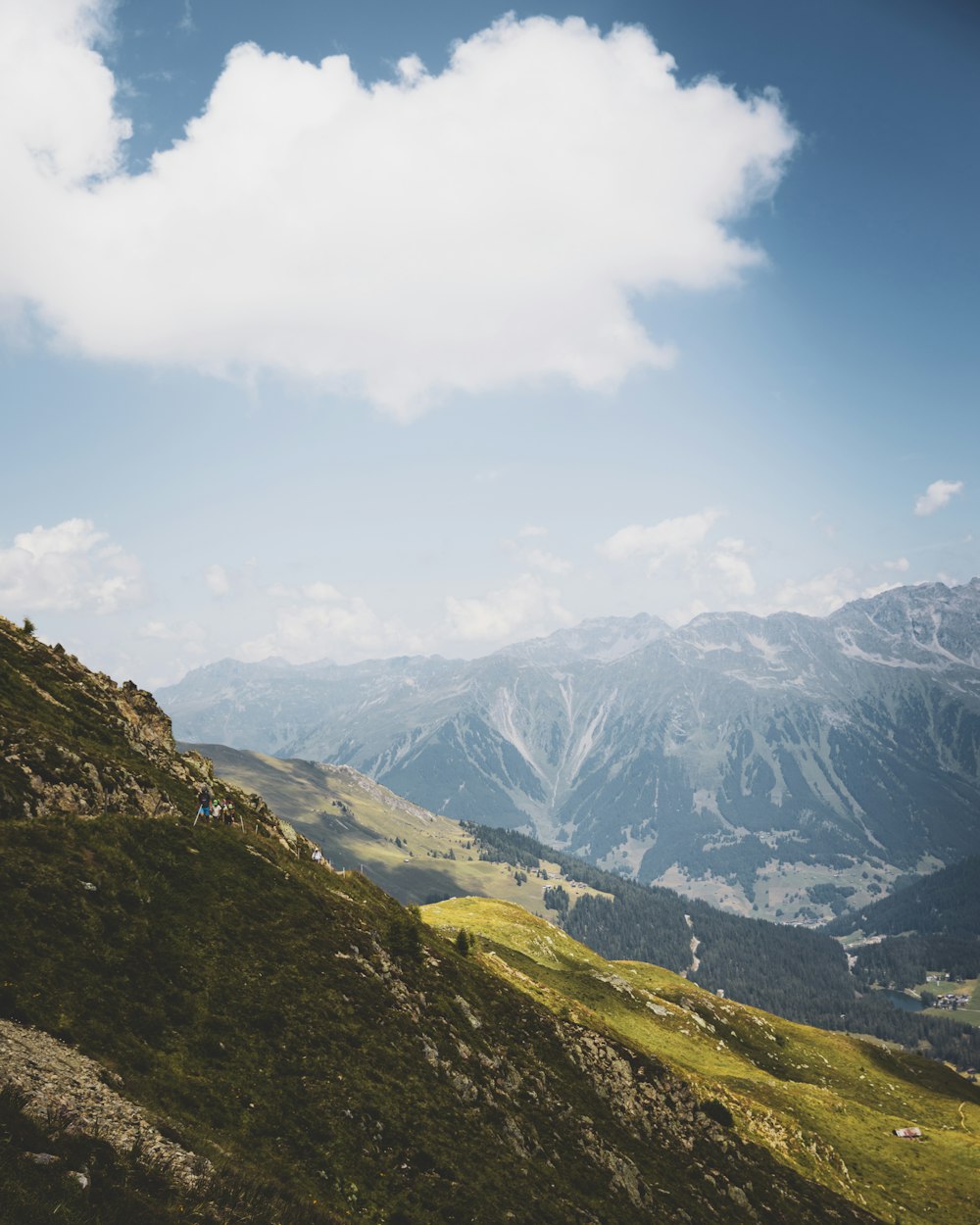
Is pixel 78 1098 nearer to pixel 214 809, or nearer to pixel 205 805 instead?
pixel 205 805

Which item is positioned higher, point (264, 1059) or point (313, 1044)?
point (264, 1059)

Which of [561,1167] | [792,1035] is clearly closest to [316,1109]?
[561,1167]

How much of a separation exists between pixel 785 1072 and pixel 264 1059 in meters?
89.1

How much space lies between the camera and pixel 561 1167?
107 ft

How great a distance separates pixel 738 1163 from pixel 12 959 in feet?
153

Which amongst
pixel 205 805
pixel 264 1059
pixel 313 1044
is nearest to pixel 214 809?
pixel 205 805

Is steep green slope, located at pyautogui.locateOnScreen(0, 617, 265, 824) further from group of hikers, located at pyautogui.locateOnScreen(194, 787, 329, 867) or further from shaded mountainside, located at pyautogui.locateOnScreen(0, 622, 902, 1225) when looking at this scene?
group of hikers, located at pyautogui.locateOnScreen(194, 787, 329, 867)

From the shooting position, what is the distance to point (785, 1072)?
284ft

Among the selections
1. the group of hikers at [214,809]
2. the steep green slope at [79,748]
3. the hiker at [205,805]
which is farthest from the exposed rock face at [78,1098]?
the hiker at [205,805]

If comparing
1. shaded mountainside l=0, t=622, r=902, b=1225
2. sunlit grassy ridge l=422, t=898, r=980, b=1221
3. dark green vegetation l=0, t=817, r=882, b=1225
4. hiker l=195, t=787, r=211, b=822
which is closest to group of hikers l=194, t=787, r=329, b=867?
hiker l=195, t=787, r=211, b=822

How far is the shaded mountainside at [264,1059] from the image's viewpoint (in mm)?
17766

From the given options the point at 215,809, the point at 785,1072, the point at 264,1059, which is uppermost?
the point at 215,809

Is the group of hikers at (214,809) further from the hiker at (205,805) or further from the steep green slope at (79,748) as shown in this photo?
the steep green slope at (79,748)

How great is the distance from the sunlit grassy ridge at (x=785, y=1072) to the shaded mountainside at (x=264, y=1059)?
804 cm
